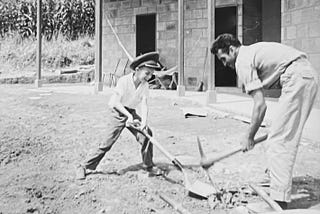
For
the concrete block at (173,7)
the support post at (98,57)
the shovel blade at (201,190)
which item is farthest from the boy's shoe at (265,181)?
the concrete block at (173,7)

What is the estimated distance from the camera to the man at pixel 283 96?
136 inches

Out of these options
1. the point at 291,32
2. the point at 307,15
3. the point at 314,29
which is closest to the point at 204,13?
the point at 291,32

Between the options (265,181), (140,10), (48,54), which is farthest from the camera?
(48,54)

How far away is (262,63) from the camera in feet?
11.6

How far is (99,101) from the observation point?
1028cm

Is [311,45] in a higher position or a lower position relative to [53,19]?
lower

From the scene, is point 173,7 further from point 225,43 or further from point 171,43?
point 225,43

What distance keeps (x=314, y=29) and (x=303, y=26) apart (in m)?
0.27

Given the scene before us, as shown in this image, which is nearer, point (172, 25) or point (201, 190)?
point (201, 190)

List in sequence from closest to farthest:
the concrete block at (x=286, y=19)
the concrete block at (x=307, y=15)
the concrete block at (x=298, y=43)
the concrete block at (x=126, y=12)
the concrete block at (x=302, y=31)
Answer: the concrete block at (x=307, y=15), the concrete block at (x=302, y=31), the concrete block at (x=298, y=43), the concrete block at (x=286, y=19), the concrete block at (x=126, y=12)

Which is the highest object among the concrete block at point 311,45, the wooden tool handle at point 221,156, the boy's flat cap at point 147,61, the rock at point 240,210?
the concrete block at point 311,45

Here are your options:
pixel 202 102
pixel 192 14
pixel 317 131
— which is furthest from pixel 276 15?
pixel 317 131

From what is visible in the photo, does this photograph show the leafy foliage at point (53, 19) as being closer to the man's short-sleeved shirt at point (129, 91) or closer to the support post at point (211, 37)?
the support post at point (211, 37)

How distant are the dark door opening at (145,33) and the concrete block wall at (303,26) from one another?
20.1 feet
